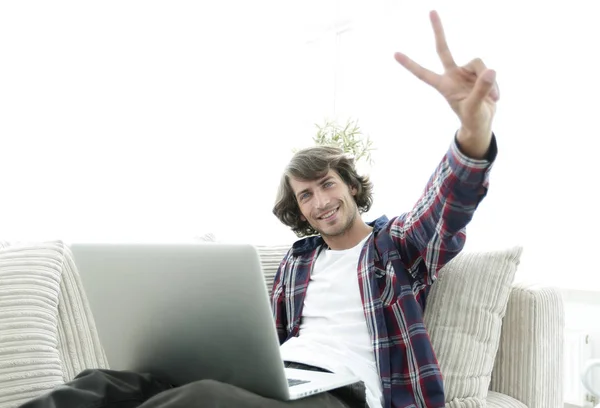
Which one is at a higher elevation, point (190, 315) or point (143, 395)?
point (190, 315)

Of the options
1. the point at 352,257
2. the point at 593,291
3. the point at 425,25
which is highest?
the point at 425,25

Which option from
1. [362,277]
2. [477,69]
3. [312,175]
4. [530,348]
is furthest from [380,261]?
[477,69]

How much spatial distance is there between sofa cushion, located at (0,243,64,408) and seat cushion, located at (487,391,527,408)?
105 cm

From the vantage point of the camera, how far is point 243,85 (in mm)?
3895

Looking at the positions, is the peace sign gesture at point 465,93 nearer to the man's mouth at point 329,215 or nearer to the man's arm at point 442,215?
the man's arm at point 442,215

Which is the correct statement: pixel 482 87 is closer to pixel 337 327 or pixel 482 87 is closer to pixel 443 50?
pixel 443 50

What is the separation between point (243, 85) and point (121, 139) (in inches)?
42.3

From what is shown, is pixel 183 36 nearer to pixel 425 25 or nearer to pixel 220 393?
pixel 425 25

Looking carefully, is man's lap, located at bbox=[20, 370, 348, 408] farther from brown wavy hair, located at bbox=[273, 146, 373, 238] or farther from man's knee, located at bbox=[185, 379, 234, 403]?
brown wavy hair, located at bbox=[273, 146, 373, 238]

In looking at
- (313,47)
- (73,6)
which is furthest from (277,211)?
(313,47)

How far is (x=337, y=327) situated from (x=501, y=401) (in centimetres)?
47

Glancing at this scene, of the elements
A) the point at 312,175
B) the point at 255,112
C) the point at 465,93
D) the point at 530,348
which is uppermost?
the point at 255,112

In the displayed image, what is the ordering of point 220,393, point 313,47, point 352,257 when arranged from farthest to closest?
point 313,47 → point 352,257 → point 220,393

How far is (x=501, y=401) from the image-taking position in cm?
146
